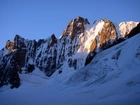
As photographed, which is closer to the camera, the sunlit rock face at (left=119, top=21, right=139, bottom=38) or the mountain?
the mountain

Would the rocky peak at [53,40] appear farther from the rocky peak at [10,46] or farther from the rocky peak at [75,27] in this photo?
the rocky peak at [10,46]

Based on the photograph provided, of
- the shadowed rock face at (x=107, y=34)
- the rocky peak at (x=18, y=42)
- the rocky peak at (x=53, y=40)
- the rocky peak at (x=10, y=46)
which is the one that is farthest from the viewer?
the rocky peak at (x=18, y=42)

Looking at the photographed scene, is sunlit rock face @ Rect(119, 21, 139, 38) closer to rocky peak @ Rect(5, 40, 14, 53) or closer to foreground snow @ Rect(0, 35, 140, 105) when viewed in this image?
rocky peak @ Rect(5, 40, 14, 53)

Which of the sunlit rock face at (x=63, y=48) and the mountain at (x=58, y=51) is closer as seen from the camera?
the mountain at (x=58, y=51)

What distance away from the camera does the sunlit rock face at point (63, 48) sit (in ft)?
432

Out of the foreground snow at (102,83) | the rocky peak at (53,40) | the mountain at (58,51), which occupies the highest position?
the rocky peak at (53,40)

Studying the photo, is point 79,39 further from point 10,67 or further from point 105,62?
point 105,62

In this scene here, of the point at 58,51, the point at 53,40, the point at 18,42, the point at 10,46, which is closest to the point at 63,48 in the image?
the point at 58,51

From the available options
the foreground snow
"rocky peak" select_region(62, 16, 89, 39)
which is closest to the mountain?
"rocky peak" select_region(62, 16, 89, 39)

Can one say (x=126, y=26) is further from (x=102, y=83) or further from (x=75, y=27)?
(x=102, y=83)

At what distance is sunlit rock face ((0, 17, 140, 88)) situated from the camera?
132 m

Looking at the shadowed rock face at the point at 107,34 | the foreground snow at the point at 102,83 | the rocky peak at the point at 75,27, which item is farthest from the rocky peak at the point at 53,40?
the foreground snow at the point at 102,83

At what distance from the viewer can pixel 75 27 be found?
526ft

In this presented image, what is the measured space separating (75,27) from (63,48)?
18.3 m
